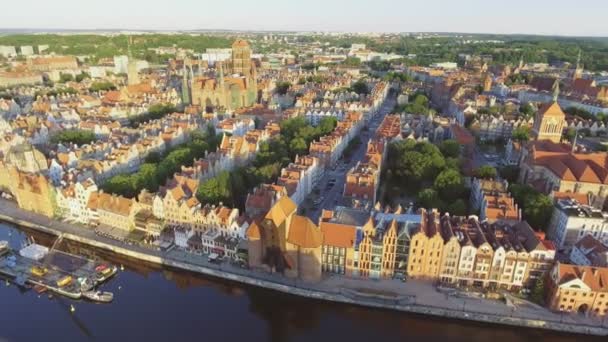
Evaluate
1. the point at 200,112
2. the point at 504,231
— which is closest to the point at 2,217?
the point at 200,112

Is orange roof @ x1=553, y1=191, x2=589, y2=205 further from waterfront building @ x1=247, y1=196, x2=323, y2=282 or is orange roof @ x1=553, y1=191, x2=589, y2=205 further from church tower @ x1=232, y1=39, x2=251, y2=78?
church tower @ x1=232, y1=39, x2=251, y2=78

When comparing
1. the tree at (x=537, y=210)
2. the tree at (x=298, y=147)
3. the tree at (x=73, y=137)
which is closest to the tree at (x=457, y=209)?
the tree at (x=537, y=210)

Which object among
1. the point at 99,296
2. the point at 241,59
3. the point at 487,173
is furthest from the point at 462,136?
the point at 241,59

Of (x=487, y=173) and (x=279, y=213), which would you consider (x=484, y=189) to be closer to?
(x=487, y=173)

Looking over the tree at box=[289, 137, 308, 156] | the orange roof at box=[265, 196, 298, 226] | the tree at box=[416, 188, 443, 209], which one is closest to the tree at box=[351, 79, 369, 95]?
the tree at box=[289, 137, 308, 156]

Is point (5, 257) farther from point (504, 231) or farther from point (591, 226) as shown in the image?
point (591, 226)

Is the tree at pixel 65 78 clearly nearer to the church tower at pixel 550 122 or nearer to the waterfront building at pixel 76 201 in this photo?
the waterfront building at pixel 76 201

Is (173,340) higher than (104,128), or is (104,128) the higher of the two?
(104,128)

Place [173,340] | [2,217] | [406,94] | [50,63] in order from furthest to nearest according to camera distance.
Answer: [50,63]
[406,94]
[2,217]
[173,340]
